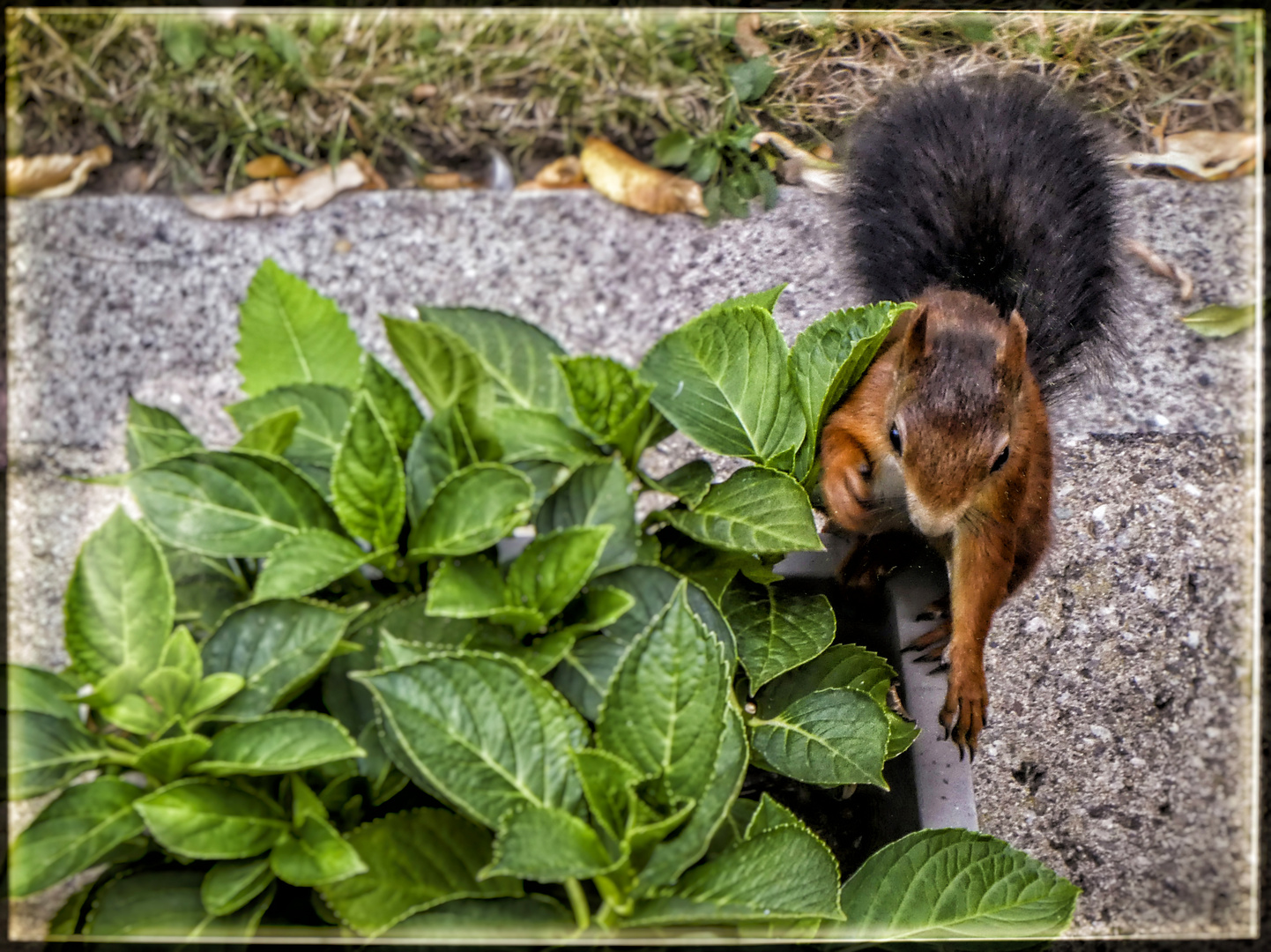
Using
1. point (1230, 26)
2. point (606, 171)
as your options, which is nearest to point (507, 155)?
point (606, 171)

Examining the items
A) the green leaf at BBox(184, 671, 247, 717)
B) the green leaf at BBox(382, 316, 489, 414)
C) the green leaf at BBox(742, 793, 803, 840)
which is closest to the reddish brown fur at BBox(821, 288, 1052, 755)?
A: the green leaf at BBox(742, 793, 803, 840)

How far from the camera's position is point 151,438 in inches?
20.3

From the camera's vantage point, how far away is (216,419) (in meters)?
1.08

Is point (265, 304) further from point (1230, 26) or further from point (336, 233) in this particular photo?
point (1230, 26)

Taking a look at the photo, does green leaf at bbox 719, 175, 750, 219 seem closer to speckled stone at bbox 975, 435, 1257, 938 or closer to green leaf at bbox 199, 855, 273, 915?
speckled stone at bbox 975, 435, 1257, 938

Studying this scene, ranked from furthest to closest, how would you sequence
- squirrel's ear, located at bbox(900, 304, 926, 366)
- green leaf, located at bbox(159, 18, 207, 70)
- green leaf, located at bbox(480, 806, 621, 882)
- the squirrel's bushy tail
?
green leaf, located at bbox(159, 18, 207, 70), the squirrel's bushy tail, squirrel's ear, located at bbox(900, 304, 926, 366), green leaf, located at bbox(480, 806, 621, 882)

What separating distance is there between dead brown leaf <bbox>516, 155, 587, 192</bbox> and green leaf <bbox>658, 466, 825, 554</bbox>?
740 millimetres

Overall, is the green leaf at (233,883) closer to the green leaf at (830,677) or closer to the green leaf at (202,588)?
the green leaf at (202,588)

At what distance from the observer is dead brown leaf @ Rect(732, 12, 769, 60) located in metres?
0.91

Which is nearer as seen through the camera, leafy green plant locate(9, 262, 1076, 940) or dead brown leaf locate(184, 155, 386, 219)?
leafy green plant locate(9, 262, 1076, 940)

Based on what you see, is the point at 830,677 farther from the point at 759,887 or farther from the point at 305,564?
the point at 305,564

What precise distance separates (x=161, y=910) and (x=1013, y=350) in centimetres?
63

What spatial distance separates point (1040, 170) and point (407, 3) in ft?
2.29

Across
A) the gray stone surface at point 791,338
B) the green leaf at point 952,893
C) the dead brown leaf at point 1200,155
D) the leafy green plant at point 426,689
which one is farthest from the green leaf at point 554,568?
the dead brown leaf at point 1200,155
